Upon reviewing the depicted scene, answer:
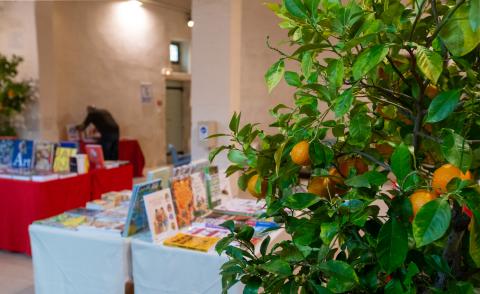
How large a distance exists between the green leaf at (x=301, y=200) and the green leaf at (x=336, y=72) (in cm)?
23

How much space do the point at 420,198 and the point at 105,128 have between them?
7836mm

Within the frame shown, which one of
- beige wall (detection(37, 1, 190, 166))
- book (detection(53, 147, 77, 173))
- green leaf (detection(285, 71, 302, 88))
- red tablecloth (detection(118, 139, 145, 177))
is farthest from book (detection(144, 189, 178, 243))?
red tablecloth (detection(118, 139, 145, 177))

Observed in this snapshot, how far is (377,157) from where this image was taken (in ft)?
3.17

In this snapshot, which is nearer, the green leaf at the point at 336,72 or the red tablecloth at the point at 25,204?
the green leaf at the point at 336,72

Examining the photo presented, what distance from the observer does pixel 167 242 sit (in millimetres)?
2324

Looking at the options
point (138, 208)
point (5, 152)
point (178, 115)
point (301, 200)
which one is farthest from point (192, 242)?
point (178, 115)

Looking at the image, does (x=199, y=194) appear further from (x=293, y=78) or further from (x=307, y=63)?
(x=307, y=63)

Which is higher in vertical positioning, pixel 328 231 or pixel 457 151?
pixel 457 151

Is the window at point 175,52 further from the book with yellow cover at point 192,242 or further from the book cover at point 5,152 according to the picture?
the book with yellow cover at point 192,242

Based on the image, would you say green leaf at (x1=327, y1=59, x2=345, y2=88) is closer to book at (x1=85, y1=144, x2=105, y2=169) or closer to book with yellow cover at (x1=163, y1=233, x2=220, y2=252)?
book with yellow cover at (x1=163, y1=233, x2=220, y2=252)

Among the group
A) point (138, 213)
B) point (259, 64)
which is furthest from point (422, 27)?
point (259, 64)

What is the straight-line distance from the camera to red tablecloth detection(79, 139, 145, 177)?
862 cm

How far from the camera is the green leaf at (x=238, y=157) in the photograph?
1067 mm

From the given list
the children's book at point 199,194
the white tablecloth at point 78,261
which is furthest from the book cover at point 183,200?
the white tablecloth at point 78,261
